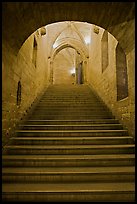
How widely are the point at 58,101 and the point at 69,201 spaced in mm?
4987

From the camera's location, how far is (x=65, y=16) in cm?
377

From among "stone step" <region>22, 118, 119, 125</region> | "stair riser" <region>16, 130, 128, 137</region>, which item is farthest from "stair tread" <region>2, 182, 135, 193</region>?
"stone step" <region>22, 118, 119, 125</region>

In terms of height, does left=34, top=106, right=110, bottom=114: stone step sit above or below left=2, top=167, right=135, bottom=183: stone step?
above

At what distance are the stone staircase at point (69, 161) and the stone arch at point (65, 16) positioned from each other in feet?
7.22

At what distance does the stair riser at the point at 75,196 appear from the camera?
250 centimetres

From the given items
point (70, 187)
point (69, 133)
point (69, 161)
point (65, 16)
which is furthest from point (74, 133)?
point (65, 16)

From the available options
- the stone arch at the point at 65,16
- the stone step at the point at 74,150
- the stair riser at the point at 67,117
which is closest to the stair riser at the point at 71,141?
the stone step at the point at 74,150

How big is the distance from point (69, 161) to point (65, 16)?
312 cm

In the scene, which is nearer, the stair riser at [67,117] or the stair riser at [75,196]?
the stair riser at [75,196]

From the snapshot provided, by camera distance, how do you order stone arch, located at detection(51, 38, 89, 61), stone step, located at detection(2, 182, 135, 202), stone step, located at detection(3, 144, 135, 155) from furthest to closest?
stone arch, located at detection(51, 38, 89, 61) < stone step, located at detection(3, 144, 135, 155) < stone step, located at detection(2, 182, 135, 202)

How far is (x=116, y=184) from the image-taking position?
2762mm

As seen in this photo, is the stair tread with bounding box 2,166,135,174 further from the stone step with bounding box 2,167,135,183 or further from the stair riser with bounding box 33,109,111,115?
the stair riser with bounding box 33,109,111,115

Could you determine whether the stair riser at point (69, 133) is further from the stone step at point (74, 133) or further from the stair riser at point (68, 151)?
the stair riser at point (68, 151)

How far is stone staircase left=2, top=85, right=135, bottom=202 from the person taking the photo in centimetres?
254
